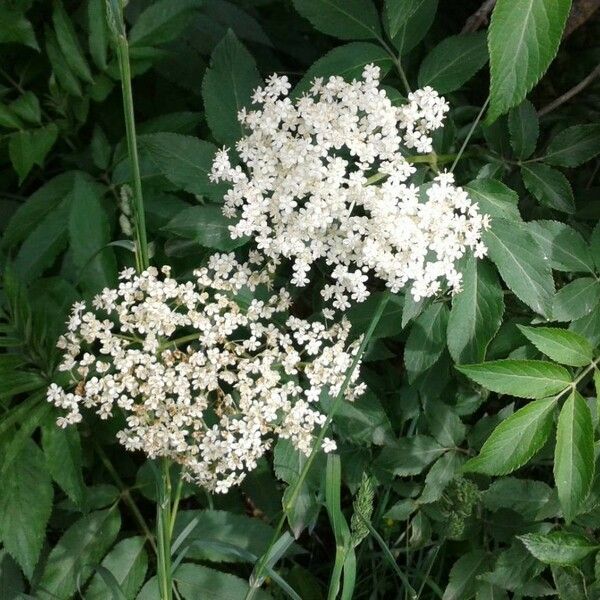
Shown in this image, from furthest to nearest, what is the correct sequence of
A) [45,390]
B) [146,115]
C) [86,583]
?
1. [146,115]
2. [86,583]
3. [45,390]

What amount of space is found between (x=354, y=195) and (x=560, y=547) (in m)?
0.78

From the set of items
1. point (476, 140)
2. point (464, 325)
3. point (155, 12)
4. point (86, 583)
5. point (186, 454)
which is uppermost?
point (155, 12)

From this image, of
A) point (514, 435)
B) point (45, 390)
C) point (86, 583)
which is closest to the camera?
point (514, 435)

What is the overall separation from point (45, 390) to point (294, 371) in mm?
515

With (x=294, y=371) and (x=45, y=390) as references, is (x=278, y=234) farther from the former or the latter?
(x=45, y=390)

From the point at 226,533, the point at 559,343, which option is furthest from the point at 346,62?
the point at 226,533

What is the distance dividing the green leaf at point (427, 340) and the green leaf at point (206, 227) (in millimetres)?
378

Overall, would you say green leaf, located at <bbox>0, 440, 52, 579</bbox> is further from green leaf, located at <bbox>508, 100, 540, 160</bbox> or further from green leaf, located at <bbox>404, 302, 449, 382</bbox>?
green leaf, located at <bbox>508, 100, 540, 160</bbox>

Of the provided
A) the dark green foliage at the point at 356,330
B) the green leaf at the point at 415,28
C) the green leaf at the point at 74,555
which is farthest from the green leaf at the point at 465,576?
the green leaf at the point at 415,28

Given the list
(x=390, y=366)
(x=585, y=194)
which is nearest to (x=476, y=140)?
(x=585, y=194)

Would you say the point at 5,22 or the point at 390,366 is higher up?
the point at 5,22

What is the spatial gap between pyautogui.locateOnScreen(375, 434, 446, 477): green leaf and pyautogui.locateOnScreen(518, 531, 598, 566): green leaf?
0.30 meters

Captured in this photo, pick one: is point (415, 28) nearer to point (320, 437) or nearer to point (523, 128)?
point (523, 128)

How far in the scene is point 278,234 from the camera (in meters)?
1.49
